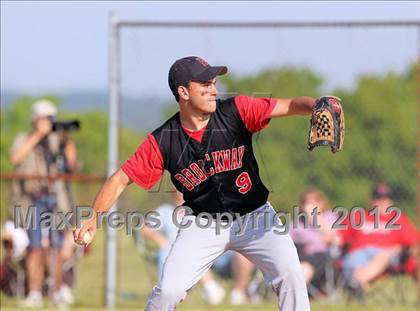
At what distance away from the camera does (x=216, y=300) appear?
35.1 ft

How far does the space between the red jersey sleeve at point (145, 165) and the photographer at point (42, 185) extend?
423cm

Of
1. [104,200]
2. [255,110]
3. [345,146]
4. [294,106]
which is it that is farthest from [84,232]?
[345,146]

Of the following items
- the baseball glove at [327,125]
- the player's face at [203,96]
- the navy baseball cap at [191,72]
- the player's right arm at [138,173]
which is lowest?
the player's right arm at [138,173]

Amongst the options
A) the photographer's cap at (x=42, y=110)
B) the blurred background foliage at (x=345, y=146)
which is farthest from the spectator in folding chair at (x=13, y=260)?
the photographer's cap at (x=42, y=110)

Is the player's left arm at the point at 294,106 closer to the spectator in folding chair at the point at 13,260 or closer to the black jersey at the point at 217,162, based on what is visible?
the black jersey at the point at 217,162

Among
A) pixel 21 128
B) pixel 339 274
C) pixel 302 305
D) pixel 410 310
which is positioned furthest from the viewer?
pixel 21 128

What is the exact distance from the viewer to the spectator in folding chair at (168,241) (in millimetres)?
10739

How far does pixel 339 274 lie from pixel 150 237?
6.42 feet

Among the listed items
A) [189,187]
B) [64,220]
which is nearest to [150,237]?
[64,220]

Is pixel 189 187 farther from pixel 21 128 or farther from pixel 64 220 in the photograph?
pixel 21 128

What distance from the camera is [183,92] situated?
6.61 m

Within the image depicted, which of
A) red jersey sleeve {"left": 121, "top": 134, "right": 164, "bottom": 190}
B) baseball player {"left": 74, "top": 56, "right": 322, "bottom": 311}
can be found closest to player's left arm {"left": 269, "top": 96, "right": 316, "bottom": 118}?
baseball player {"left": 74, "top": 56, "right": 322, "bottom": 311}

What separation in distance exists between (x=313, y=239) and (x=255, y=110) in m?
4.51

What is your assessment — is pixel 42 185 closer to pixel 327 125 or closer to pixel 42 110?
pixel 42 110
